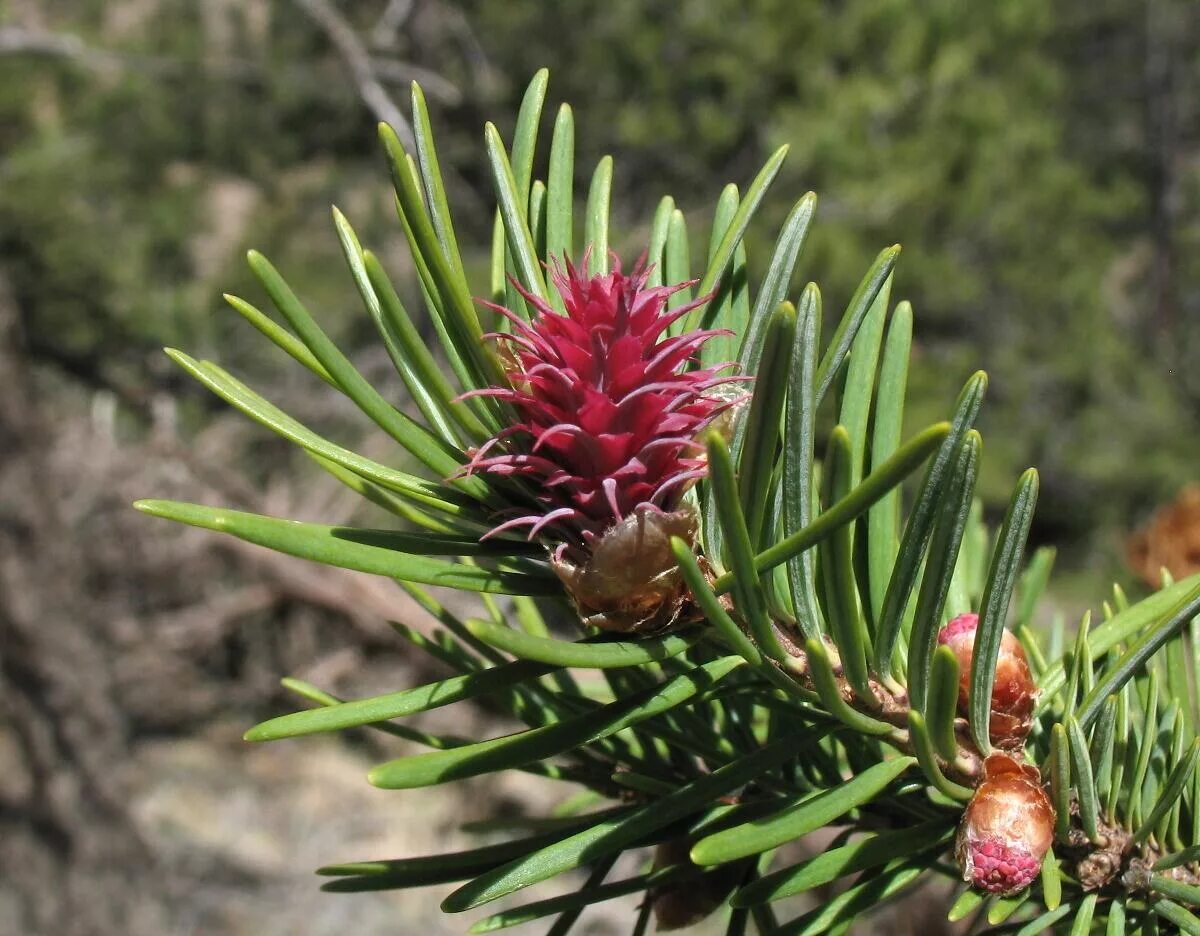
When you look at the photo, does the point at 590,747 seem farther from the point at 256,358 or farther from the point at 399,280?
the point at 399,280

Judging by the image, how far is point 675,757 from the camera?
0.46m

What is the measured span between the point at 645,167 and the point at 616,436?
3.92 metres

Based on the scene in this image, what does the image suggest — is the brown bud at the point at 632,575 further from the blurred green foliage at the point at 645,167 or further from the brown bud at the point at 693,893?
the blurred green foliage at the point at 645,167

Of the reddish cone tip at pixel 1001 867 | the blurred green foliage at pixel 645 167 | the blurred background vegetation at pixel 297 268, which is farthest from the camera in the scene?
the blurred green foliage at pixel 645 167

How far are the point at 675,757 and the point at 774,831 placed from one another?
177 mm

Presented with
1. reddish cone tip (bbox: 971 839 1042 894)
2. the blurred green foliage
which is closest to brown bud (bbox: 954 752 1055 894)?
reddish cone tip (bbox: 971 839 1042 894)

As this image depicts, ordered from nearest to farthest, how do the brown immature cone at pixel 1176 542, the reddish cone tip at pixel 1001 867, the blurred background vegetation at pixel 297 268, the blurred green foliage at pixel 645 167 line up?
the reddish cone tip at pixel 1001 867 < the brown immature cone at pixel 1176 542 < the blurred background vegetation at pixel 297 268 < the blurred green foliage at pixel 645 167

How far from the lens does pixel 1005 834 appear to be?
1.06ft

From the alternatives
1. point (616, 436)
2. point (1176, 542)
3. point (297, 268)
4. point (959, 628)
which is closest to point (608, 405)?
point (616, 436)

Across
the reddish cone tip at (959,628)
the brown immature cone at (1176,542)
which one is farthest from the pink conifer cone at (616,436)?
the brown immature cone at (1176,542)

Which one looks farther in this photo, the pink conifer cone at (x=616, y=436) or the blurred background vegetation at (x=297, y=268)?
the blurred background vegetation at (x=297, y=268)

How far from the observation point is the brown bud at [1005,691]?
362 mm

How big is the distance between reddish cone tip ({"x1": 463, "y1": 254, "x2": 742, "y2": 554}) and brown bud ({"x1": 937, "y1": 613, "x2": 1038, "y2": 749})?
13 cm

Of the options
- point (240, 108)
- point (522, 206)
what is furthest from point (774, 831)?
point (240, 108)
